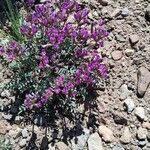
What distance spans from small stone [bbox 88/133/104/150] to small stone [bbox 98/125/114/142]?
0.15ft

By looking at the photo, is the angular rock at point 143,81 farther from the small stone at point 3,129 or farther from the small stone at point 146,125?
the small stone at point 3,129

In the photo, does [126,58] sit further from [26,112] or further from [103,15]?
[26,112]

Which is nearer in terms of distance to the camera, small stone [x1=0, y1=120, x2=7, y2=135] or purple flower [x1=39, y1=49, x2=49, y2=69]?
purple flower [x1=39, y1=49, x2=49, y2=69]

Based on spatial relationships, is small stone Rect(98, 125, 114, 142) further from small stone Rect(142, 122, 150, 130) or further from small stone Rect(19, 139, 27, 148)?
small stone Rect(19, 139, 27, 148)

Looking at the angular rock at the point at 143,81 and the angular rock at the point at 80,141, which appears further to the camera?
the angular rock at the point at 143,81

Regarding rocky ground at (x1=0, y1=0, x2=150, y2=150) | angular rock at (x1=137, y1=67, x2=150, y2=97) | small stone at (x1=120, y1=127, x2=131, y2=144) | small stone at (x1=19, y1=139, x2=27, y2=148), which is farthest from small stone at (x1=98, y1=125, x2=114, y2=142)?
small stone at (x1=19, y1=139, x2=27, y2=148)

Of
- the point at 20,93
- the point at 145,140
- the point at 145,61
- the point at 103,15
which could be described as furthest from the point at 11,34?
the point at 145,140

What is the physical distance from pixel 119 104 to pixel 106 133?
0.35 metres

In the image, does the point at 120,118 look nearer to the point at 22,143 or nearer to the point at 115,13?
the point at 22,143

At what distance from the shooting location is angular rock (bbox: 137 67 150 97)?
172 inches

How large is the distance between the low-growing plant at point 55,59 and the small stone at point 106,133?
1.18 ft

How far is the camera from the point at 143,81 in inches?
173

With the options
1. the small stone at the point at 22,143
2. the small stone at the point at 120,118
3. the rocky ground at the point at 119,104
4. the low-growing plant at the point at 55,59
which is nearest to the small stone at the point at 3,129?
the rocky ground at the point at 119,104

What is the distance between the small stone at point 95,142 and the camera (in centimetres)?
415
